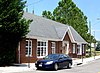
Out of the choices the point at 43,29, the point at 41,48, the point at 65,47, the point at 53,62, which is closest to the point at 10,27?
the point at 53,62

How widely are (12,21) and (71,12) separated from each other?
134 feet

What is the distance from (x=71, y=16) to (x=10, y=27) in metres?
41.4

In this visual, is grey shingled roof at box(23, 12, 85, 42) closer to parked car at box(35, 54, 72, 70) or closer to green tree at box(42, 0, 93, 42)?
parked car at box(35, 54, 72, 70)

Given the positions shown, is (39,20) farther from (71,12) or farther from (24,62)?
(71,12)

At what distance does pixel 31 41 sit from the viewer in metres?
33.0

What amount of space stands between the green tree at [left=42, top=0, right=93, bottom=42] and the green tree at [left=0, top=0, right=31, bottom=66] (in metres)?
37.5

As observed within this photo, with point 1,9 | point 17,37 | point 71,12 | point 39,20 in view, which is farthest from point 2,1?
point 71,12

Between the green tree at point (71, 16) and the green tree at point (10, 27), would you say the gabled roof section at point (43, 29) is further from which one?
the green tree at point (71, 16)

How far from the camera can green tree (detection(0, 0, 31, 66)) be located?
25047mm

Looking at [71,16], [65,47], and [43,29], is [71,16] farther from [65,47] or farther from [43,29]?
[43,29]

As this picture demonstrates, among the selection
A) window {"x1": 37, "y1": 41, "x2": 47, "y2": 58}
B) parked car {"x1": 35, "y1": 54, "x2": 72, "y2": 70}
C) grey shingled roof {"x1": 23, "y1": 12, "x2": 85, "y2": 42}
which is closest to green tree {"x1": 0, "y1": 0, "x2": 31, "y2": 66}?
parked car {"x1": 35, "y1": 54, "x2": 72, "y2": 70}

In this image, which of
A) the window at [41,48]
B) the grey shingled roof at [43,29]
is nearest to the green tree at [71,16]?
the grey shingled roof at [43,29]

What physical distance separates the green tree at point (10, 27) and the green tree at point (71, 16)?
37.5 meters

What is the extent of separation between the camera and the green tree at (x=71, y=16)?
6375cm
